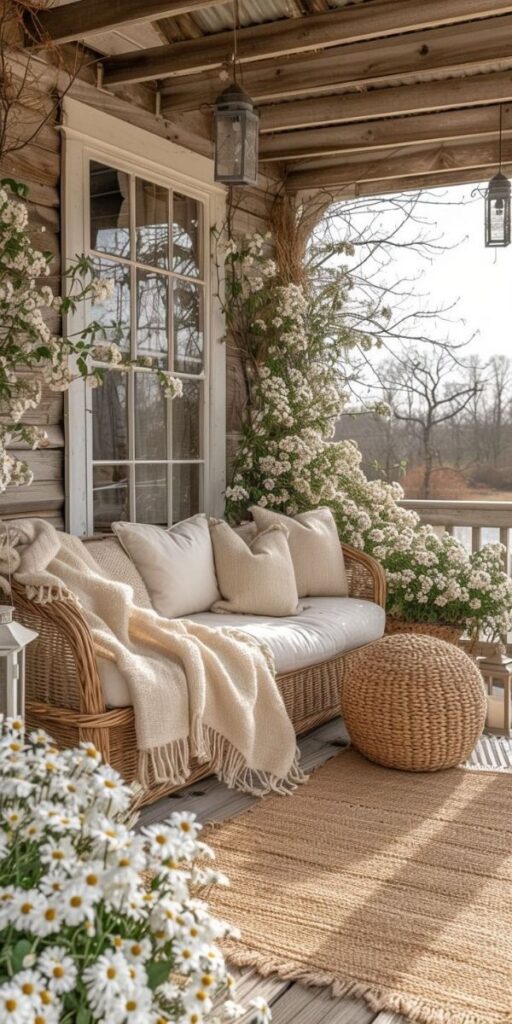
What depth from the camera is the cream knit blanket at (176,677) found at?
9.12ft

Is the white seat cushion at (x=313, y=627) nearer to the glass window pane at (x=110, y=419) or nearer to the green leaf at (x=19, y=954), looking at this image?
the glass window pane at (x=110, y=419)

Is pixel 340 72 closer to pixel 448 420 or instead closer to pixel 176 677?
pixel 176 677

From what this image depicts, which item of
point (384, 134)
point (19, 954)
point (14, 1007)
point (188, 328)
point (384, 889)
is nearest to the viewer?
point (14, 1007)

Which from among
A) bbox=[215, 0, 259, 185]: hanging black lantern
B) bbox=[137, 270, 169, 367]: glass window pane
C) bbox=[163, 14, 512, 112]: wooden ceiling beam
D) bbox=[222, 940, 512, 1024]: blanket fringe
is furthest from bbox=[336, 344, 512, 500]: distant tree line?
bbox=[222, 940, 512, 1024]: blanket fringe

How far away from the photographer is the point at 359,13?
10.9ft

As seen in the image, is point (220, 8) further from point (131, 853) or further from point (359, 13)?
point (131, 853)

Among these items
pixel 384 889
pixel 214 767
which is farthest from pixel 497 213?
pixel 384 889

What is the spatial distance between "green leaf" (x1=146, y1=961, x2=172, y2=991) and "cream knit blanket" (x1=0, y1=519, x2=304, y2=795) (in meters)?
1.64

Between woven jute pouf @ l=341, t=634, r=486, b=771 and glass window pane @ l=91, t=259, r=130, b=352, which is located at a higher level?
glass window pane @ l=91, t=259, r=130, b=352

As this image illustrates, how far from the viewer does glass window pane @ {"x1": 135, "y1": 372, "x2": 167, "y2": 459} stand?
4165mm

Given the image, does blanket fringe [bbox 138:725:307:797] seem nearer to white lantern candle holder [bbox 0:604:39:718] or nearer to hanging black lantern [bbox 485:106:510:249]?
white lantern candle holder [bbox 0:604:39:718]

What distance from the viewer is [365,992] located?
77.5 inches

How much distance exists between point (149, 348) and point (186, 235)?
2.13 feet

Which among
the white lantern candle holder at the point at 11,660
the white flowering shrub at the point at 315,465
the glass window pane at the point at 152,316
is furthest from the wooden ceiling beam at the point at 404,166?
the white lantern candle holder at the point at 11,660
